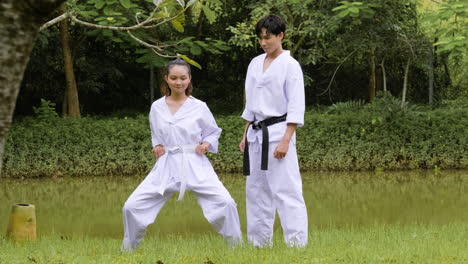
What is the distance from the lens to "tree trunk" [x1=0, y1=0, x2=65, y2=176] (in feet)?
8.82

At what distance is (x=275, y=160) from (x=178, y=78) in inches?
38.2

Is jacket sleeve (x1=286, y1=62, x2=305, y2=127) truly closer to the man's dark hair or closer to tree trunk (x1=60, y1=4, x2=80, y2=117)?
the man's dark hair

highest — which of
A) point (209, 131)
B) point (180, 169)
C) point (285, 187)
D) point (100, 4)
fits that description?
point (100, 4)

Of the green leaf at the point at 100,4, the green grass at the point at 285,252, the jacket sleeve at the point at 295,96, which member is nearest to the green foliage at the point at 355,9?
the green leaf at the point at 100,4

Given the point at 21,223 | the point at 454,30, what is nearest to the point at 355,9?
the point at 454,30

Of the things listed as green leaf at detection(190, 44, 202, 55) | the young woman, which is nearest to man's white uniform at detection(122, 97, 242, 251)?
the young woman

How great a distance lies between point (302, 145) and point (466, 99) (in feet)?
16.7

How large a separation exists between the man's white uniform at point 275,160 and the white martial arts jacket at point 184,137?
1.10 feet

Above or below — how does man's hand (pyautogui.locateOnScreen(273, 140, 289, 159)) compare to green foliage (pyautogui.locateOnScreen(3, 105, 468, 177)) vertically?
above

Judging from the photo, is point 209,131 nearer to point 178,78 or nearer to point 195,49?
point 178,78

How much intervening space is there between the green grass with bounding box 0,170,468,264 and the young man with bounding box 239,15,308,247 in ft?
0.83

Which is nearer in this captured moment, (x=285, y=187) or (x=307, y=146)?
(x=285, y=187)

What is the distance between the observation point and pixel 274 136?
5.54 m

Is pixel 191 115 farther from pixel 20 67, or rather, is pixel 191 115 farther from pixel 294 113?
pixel 20 67
